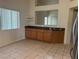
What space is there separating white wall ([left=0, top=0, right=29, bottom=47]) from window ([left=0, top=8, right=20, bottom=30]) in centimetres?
24

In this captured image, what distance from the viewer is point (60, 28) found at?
20.7 feet

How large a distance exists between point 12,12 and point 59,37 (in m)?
3.27

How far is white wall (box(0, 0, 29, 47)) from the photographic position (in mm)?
5547

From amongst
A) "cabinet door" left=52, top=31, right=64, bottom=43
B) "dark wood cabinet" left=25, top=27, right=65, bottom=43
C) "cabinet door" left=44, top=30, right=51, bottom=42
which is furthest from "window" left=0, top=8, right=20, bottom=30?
"cabinet door" left=52, top=31, right=64, bottom=43

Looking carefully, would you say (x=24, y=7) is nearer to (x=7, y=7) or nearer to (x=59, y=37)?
(x=7, y=7)

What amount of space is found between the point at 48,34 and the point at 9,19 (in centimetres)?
253

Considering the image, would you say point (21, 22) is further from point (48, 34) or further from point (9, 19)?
point (48, 34)

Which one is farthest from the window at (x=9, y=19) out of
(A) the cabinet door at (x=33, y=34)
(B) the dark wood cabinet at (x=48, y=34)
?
(B) the dark wood cabinet at (x=48, y=34)

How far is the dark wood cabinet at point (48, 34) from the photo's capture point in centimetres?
633

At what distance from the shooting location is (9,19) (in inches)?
241

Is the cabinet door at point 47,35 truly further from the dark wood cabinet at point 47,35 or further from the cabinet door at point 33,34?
the cabinet door at point 33,34

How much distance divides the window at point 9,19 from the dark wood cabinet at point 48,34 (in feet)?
4.22

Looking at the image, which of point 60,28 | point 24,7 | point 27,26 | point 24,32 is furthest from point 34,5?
point 60,28

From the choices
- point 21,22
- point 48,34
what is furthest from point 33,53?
point 21,22
